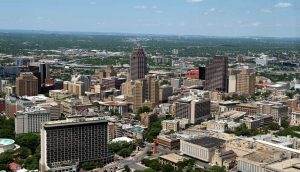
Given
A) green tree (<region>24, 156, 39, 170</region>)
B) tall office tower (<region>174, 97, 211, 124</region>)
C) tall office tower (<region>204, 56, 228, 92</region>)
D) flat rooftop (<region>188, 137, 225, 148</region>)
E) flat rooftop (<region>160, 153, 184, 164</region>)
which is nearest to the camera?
green tree (<region>24, 156, 39, 170</region>)

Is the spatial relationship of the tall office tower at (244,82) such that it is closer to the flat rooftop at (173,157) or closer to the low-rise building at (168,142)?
the low-rise building at (168,142)

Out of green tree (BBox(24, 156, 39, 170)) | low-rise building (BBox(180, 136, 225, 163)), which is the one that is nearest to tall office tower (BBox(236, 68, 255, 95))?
low-rise building (BBox(180, 136, 225, 163))

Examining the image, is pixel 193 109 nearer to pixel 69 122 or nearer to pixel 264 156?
pixel 264 156

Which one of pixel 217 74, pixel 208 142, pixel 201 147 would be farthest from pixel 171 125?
pixel 217 74

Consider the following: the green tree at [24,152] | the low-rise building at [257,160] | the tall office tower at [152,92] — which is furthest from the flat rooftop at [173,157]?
the tall office tower at [152,92]

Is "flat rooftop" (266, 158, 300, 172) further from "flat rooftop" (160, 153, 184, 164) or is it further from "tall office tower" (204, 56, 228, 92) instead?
"tall office tower" (204, 56, 228, 92)

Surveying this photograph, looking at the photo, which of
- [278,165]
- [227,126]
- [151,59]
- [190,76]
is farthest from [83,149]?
[151,59]
